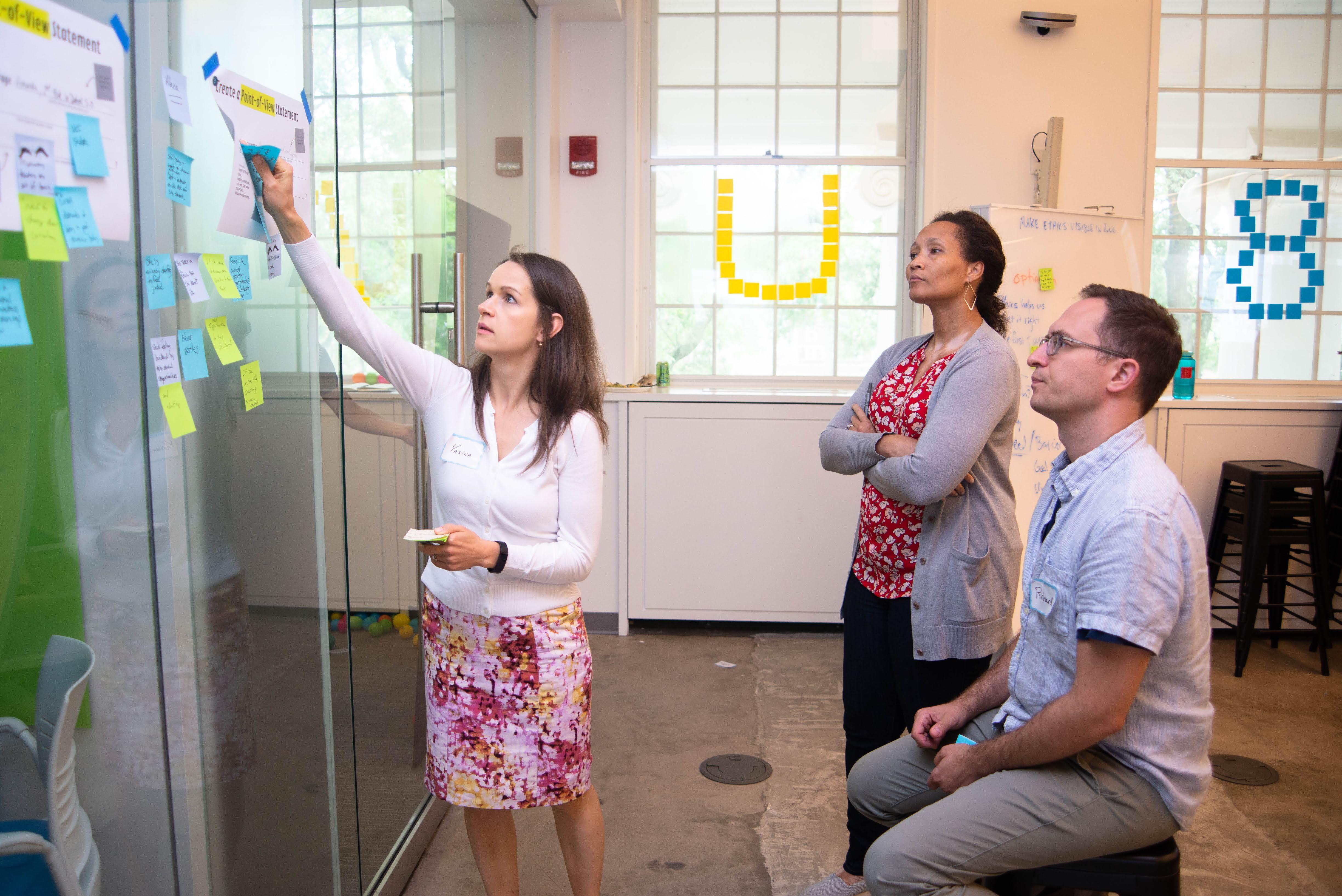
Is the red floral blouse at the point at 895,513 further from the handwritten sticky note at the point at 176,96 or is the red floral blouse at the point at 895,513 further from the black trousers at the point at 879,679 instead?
the handwritten sticky note at the point at 176,96

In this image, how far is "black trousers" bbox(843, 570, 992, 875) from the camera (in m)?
1.95

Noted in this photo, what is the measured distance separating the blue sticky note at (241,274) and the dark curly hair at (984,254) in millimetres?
1422

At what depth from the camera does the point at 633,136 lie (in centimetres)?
425

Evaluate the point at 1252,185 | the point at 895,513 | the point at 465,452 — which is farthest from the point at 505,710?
the point at 1252,185

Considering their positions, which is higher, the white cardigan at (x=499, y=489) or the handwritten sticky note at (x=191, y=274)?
the handwritten sticky note at (x=191, y=274)

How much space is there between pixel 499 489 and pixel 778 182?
3.19m

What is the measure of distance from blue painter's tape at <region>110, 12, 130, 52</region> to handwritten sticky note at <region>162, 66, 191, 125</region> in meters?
0.08

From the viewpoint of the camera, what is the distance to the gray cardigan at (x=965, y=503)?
1.85 meters

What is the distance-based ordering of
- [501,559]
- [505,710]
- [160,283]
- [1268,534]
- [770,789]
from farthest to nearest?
[1268,534] → [770,789] → [505,710] → [501,559] → [160,283]

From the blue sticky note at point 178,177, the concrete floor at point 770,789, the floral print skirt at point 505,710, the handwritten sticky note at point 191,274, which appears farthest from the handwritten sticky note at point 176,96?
the concrete floor at point 770,789

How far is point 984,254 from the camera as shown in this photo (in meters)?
2.05

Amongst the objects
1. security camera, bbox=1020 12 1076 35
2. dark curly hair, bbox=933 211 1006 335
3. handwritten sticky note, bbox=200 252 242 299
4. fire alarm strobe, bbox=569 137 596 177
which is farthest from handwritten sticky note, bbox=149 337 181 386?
security camera, bbox=1020 12 1076 35

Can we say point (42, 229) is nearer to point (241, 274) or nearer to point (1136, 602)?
point (241, 274)

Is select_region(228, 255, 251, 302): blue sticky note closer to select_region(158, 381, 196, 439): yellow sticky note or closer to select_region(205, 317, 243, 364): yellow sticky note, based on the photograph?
select_region(205, 317, 243, 364): yellow sticky note
